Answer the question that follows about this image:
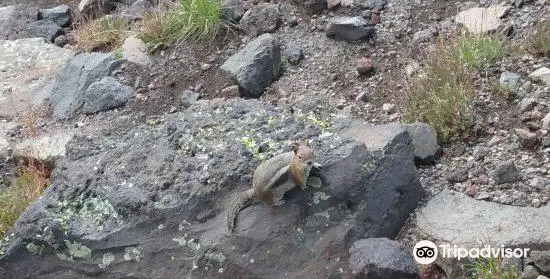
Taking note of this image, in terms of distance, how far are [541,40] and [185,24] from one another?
9.51 feet

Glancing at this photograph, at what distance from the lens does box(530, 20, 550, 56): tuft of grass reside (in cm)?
493

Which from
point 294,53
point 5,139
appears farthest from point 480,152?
point 5,139

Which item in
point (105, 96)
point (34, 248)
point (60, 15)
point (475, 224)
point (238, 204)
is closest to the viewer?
point (238, 204)

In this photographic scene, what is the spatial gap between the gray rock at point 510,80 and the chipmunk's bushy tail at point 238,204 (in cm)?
189

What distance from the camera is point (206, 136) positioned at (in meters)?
4.33

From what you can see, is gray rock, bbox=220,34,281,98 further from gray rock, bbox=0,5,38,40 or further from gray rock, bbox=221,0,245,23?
gray rock, bbox=0,5,38,40

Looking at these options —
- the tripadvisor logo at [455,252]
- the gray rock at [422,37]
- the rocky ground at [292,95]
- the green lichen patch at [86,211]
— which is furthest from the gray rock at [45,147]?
the tripadvisor logo at [455,252]

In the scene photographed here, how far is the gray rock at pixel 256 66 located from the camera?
5625 mm

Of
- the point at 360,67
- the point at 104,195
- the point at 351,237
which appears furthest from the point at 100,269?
the point at 360,67

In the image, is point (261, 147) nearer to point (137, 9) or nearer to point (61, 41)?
point (137, 9)

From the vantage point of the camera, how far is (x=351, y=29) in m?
Answer: 5.77

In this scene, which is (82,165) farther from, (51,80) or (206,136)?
(51,80)

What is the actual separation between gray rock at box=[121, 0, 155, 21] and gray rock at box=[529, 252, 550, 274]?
14.6ft

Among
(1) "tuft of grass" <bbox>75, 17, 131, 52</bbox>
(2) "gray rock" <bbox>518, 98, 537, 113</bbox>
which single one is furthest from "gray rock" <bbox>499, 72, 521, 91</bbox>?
(1) "tuft of grass" <bbox>75, 17, 131, 52</bbox>
